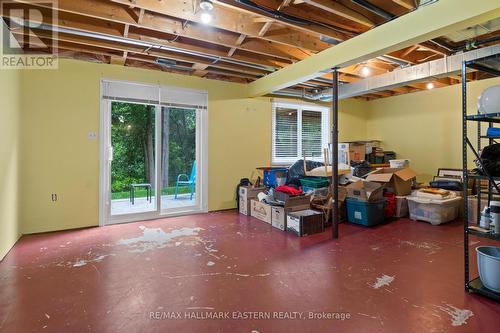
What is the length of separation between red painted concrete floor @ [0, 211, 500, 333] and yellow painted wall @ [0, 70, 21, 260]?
0.28 metres

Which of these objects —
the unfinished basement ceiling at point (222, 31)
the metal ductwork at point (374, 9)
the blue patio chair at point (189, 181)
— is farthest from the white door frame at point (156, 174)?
the metal ductwork at point (374, 9)

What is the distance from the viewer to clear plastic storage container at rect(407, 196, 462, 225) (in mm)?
4414

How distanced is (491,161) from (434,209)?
2608mm

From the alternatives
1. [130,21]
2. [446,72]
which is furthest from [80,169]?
[446,72]

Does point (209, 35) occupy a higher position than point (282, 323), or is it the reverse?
point (209, 35)

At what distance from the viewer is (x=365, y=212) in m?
4.34

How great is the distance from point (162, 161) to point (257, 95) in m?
2.32

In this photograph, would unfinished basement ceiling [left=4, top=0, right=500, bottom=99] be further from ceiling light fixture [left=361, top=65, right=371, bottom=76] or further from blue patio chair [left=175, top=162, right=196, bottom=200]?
blue patio chair [left=175, top=162, right=196, bottom=200]

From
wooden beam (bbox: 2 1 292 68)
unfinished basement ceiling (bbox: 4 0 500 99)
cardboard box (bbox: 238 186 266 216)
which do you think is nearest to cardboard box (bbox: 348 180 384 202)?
cardboard box (bbox: 238 186 266 216)

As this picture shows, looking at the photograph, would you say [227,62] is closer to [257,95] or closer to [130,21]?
[257,95]

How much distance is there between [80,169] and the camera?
431 cm

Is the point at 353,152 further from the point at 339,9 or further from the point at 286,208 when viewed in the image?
the point at 339,9

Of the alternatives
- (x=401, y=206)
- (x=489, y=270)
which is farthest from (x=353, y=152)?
(x=489, y=270)

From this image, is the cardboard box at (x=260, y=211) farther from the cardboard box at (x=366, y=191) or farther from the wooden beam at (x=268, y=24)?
the wooden beam at (x=268, y=24)
